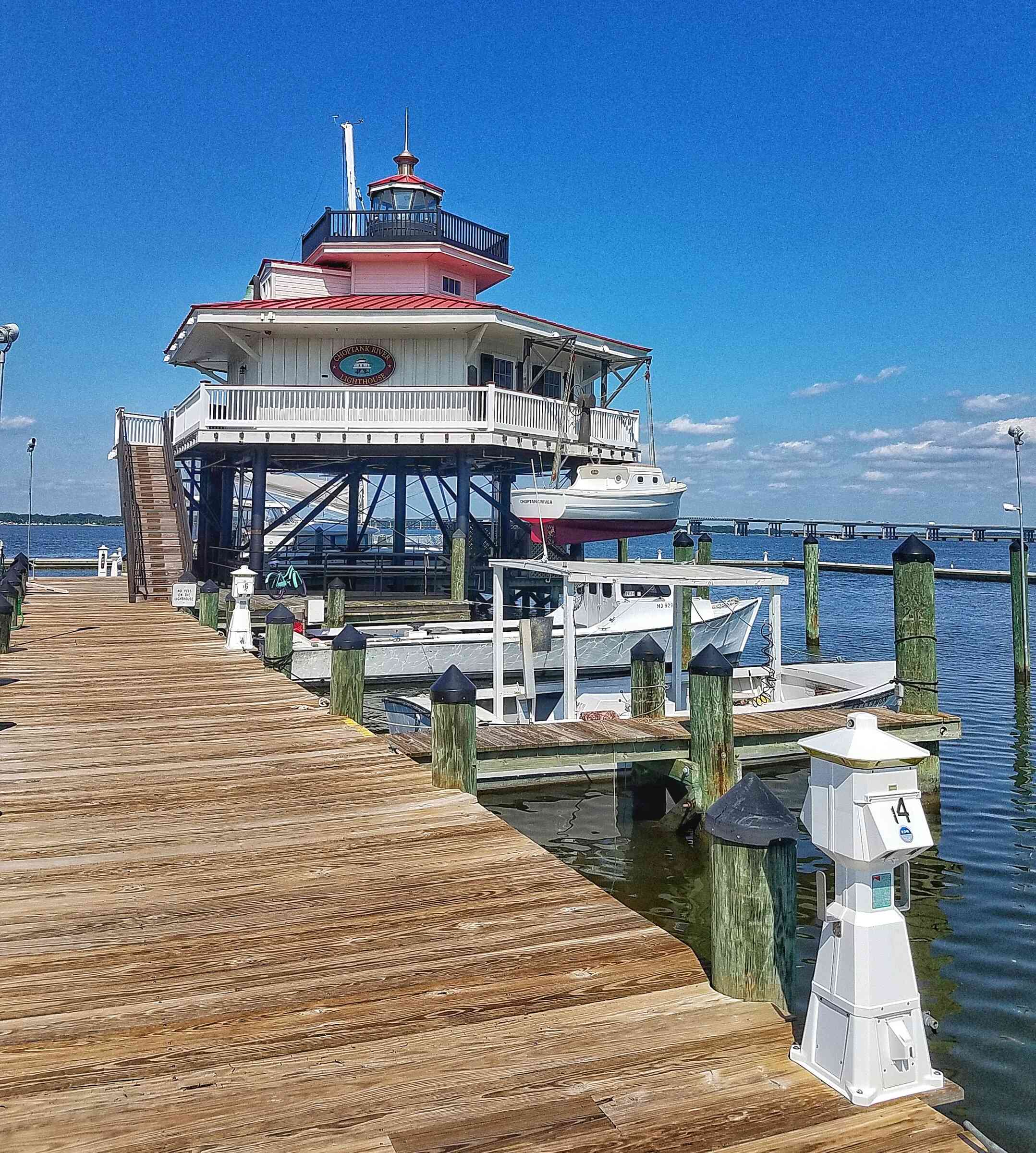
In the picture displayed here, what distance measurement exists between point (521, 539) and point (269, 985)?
1035 inches

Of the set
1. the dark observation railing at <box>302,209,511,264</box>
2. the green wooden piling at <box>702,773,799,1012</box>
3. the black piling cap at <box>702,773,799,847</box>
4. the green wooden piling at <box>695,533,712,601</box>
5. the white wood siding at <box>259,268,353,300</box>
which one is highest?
the dark observation railing at <box>302,209,511,264</box>

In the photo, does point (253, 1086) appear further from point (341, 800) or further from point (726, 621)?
point (726, 621)

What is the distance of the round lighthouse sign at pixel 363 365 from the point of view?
2603cm

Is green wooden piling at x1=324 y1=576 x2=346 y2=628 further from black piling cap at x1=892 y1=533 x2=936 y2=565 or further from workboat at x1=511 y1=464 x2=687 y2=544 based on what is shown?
black piling cap at x1=892 y1=533 x2=936 y2=565

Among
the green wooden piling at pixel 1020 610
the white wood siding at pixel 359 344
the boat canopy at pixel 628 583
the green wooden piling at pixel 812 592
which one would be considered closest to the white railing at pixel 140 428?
the white wood siding at pixel 359 344

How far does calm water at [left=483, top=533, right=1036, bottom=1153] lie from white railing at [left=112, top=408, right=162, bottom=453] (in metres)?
20.8

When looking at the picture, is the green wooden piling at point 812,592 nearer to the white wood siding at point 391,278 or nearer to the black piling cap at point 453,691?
the white wood siding at point 391,278

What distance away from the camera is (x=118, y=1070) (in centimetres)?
354

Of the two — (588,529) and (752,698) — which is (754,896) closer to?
(752,698)

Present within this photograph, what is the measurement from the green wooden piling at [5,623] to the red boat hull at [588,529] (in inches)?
512

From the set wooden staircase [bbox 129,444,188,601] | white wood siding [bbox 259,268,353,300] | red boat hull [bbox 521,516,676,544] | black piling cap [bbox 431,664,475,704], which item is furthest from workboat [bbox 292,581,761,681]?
white wood siding [bbox 259,268,353,300]

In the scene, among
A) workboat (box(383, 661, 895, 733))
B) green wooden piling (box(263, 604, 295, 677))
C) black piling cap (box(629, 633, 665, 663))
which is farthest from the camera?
green wooden piling (box(263, 604, 295, 677))

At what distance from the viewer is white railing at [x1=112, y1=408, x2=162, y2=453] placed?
95.3ft

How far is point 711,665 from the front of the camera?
10.6m
